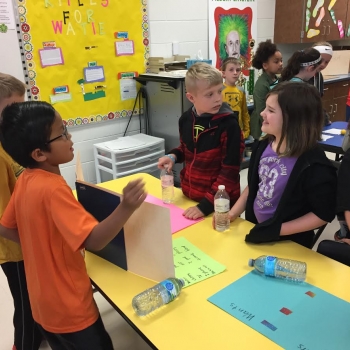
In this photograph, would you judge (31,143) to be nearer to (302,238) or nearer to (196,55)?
(302,238)

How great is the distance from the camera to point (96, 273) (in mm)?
1199

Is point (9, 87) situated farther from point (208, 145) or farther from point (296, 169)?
point (296, 169)

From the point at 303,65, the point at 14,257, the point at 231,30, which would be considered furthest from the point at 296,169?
the point at 231,30

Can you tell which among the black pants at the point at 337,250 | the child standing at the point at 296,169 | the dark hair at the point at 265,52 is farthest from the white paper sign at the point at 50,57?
the black pants at the point at 337,250

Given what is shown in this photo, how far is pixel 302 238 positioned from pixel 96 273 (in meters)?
0.79

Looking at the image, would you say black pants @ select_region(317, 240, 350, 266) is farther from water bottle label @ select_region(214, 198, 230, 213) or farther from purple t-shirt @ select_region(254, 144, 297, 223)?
water bottle label @ select_region(214, 198, 230, 213)

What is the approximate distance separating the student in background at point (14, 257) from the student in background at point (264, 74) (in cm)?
234

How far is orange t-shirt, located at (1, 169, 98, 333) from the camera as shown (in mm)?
960

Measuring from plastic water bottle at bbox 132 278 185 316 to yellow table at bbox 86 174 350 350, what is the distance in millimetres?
18

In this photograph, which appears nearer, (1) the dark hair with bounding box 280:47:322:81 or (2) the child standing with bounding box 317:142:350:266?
(2) the child standing with bounding box 317:142:350:266

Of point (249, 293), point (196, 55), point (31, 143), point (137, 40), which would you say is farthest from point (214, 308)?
point (196, 55)

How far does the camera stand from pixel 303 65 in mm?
2982

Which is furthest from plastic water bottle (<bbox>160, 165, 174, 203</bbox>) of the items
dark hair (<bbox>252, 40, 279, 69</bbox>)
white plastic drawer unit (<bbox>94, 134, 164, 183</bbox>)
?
dark hair (<bbox>252, 40, 279, 69</bbox>)

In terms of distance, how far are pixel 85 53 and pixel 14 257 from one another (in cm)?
221
